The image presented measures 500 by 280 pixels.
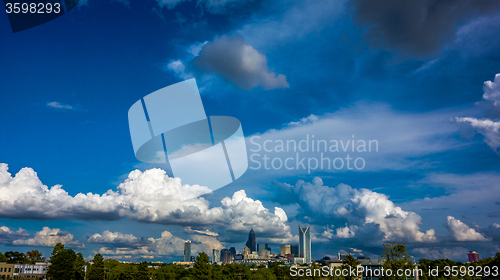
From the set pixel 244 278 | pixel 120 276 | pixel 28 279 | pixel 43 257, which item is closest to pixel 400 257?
pixel 244 278

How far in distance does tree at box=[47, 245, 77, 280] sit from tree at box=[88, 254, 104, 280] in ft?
15.8

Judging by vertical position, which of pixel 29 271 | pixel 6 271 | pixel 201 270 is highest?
pixel 201 270

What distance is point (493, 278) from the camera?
64.4 m

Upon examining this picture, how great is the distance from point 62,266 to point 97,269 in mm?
9087

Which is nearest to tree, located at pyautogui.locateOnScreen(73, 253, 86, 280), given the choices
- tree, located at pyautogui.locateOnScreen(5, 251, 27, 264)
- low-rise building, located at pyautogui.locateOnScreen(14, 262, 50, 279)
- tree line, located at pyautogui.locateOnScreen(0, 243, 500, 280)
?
tree line, located at pyautogui.locateOnScreen(0, 243, 500, 280)

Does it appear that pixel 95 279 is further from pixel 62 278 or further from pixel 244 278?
pixel 244 278

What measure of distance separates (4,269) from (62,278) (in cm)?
3962

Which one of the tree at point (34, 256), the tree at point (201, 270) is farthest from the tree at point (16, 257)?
the tree at point (201, 270)

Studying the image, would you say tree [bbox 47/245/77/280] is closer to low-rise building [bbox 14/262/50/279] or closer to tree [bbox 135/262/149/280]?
tree [bbox 135/262/149/280]

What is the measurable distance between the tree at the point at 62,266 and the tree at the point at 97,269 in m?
4.82

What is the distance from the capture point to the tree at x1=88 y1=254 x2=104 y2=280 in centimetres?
9244

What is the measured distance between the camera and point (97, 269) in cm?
9275

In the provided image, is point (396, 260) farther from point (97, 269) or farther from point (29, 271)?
point (29, 271)

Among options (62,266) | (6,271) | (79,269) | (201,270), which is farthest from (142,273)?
(6,271)
